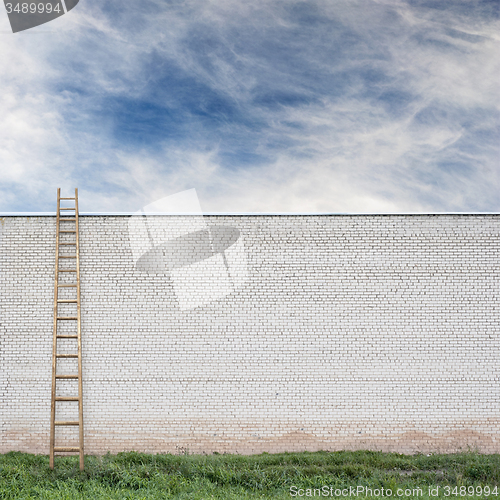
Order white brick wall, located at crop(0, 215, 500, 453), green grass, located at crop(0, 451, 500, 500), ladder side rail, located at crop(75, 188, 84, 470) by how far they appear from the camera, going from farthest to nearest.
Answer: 1. white brick wall, located at crop(0, 215, 500, 453)
2. ladder side rail, located at crop(75, 188, 84, 470)
3. green grass, located at crop(0, 451, 500, 500)

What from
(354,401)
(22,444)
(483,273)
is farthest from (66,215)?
(483,273)

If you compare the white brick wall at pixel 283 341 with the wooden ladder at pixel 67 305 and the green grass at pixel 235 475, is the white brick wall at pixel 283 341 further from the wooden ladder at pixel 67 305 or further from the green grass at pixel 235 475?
the green grass at pixel 235 475

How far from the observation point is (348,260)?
7094mm

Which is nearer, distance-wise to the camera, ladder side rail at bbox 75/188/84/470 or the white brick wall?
ladder side rail at bbox 75/188/84/470

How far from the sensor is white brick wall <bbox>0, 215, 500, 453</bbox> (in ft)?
21.9

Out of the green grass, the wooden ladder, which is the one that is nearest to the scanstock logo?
the wooden ladder

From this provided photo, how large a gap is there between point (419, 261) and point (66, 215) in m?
6.98

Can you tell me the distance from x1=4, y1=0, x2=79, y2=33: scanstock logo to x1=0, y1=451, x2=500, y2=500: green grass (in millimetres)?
8784

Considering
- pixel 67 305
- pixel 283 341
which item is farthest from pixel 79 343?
pixel 283 341

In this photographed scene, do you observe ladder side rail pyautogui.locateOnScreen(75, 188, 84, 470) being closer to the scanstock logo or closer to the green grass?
the green grass

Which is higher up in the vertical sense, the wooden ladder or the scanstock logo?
the scanstock logo

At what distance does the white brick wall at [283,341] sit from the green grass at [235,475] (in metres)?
0.46

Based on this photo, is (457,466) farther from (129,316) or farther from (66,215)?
(66,215)

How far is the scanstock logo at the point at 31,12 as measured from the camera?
761cm
